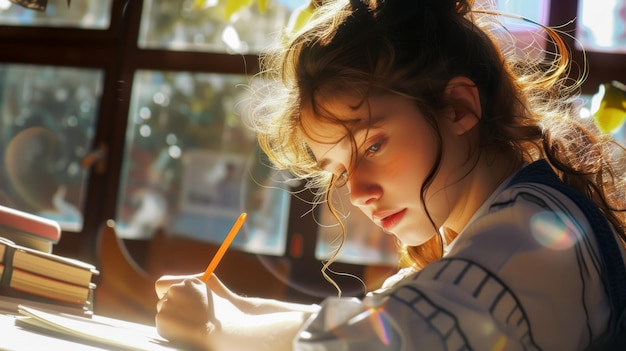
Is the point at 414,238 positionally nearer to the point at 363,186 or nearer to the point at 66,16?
the point at 363,186

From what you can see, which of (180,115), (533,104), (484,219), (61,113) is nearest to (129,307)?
(180,115)

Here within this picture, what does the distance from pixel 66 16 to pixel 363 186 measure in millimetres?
2602

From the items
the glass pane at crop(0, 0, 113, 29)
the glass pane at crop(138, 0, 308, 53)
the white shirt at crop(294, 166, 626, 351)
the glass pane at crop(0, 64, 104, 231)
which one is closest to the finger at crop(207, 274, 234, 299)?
the white shirt at crop(294, 166, 626, 351)

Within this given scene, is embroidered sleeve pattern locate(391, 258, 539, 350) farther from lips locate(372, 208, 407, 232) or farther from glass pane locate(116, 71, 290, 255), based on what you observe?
glass pane locate(116, 71, 290, 255)

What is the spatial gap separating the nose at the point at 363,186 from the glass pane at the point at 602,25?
1.93m

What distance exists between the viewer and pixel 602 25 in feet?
8.61

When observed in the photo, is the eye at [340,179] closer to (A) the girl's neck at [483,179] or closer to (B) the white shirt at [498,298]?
(A) the girl's neck at [483,179]

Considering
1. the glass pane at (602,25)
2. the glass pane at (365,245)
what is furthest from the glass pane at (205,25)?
the glass pane at (602,25)

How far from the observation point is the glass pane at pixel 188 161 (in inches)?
113

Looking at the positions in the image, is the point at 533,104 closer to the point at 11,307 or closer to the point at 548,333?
the point at 548,333

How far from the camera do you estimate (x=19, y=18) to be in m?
3.20

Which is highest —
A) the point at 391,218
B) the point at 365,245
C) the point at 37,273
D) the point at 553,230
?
the point at 553,230

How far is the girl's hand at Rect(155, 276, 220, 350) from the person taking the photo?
843 mm

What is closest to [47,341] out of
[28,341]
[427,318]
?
[28,341]
